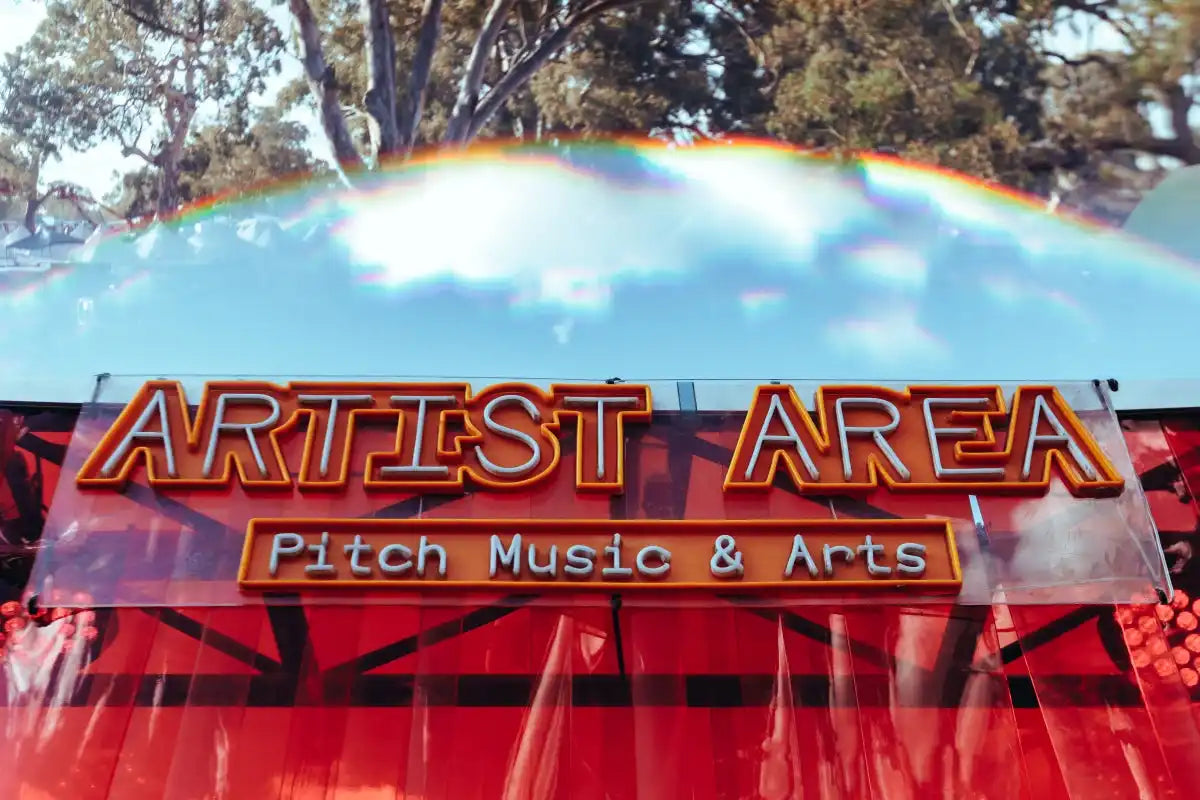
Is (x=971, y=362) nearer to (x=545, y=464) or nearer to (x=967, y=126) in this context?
(x=967, y=126)

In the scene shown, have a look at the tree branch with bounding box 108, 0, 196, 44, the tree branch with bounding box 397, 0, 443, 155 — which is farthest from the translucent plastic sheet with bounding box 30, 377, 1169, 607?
the tree branch with bounding box 108, 0, 196, 44

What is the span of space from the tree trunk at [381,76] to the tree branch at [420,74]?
88mm

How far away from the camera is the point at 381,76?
29.5 ft

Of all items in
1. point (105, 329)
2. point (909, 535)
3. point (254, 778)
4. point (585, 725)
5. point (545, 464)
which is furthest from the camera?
point (105, 329)

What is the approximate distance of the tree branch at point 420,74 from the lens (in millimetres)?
9023

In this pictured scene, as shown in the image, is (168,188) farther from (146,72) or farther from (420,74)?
(420,74)

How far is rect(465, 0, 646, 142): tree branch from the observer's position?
9.13 m

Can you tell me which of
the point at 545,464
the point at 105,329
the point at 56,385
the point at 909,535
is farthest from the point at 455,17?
the point at 909,535

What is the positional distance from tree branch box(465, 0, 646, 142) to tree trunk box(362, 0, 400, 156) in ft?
1.83

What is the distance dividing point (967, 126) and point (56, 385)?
24.8 feet

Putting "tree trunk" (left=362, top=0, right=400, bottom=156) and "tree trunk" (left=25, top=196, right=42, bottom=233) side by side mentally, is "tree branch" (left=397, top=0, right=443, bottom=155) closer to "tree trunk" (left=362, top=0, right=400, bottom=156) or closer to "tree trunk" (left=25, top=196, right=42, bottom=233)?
"tree trunk" (left=362, top=0, right=400, bottom=156)

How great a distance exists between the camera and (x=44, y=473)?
17.1 ft

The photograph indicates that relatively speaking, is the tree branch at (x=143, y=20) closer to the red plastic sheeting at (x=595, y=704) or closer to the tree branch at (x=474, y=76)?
the tree branch at (x=474, y=76)

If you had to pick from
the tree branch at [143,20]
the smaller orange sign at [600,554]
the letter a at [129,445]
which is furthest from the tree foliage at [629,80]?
the smaller orange sign at [600,554]
